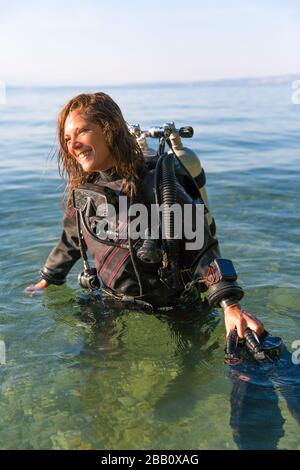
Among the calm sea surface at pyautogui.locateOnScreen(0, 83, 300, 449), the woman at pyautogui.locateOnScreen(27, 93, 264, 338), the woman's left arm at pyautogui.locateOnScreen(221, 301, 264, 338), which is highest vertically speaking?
the woman at pyautogui.locateOnScreen(27, 93, 264, 338)

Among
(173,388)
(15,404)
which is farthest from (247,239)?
(15,404)

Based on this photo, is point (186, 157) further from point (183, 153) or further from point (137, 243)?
point (137, 243)

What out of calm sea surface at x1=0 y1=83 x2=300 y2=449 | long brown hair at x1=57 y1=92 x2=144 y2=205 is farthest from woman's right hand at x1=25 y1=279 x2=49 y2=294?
long brown hair at x1=57 y1=92 x2=144 y2=205

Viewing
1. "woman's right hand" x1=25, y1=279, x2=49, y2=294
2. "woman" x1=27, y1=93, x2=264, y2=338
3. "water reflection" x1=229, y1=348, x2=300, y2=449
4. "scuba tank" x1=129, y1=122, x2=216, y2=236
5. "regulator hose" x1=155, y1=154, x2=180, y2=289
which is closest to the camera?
"water reflection" x1=229, y1=348, x2=300, y2=449

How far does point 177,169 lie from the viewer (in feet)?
11.2

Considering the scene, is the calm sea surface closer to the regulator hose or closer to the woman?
the woman

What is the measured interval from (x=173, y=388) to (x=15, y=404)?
99 centimetres

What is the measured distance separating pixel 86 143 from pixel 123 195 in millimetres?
400

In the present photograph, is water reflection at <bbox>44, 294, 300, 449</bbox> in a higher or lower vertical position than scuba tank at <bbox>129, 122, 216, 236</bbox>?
lower

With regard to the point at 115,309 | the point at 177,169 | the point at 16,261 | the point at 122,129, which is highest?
the point at 122,129

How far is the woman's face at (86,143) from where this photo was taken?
3.22 metres

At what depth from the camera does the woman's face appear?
322cm

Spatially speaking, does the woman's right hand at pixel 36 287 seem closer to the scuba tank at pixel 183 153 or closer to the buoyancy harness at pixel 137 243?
the buoyancy harness at pixel 137 243

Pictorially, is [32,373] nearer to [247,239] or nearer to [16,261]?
[16,261]
